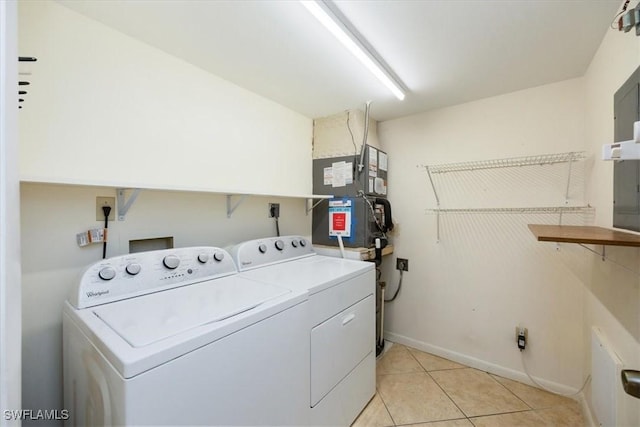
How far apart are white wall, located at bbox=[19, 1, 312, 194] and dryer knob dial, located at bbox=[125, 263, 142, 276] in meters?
0.38

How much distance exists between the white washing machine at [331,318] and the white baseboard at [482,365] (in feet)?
2.84

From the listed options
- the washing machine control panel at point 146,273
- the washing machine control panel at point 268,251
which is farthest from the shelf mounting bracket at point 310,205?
the washing machine control panel at point 146,273

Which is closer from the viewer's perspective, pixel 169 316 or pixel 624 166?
pixel 169 316

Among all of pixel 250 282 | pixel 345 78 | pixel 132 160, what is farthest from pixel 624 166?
pixel 132 160

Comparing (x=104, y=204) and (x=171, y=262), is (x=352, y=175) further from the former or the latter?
(x=104, y=204)

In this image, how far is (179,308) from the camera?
1.06m

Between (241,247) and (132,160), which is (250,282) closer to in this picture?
(241,247)

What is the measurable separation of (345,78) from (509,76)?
117 centimetres

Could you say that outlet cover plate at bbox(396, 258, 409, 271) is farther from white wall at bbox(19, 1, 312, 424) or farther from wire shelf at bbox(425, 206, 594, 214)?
white wall at bbox(19, 1, 312, 424)

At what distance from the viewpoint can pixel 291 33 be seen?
4.60 ft

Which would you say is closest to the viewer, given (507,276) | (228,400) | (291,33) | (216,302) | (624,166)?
(228,400)

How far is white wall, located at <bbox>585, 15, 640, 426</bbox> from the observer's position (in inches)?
42.9

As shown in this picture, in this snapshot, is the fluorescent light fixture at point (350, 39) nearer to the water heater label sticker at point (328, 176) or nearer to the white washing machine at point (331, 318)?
the water heater label sticker at point (328, 176)

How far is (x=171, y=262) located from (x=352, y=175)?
5.10 ft
